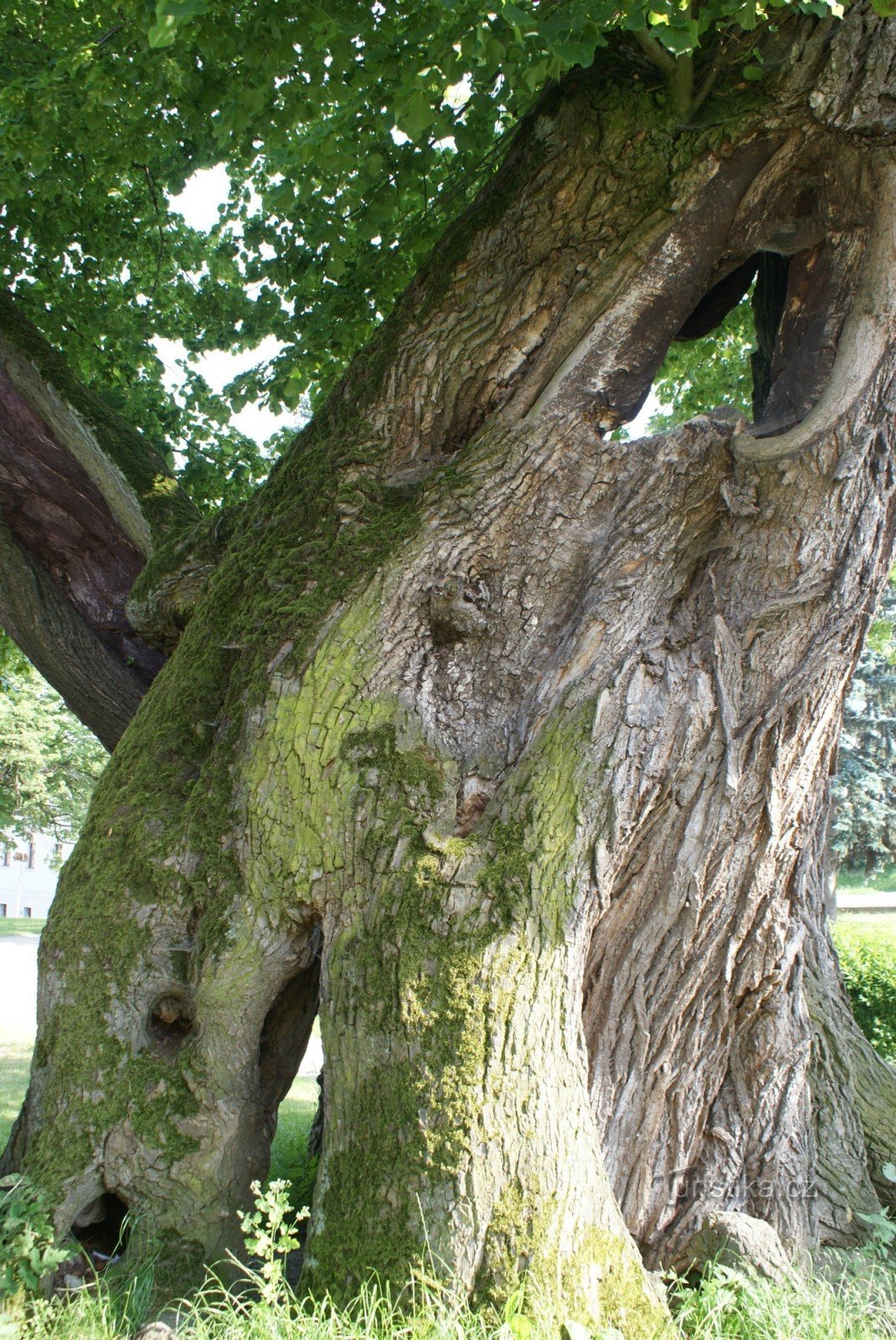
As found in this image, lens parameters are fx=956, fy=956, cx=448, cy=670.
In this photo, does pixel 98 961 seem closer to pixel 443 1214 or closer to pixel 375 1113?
pixel 375 1113

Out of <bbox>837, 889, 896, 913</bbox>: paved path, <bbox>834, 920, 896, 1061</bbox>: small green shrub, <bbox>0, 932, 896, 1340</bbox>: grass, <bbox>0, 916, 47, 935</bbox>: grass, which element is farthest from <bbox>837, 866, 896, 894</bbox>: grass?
<bbox>0, 932, 896, 1340</bbox>: grass

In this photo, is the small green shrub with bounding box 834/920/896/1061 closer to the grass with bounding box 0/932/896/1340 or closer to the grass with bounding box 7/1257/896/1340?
the grass with bounding box 0/932/896/1340

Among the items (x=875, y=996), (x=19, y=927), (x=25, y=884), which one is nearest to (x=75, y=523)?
(x=875, y=996)

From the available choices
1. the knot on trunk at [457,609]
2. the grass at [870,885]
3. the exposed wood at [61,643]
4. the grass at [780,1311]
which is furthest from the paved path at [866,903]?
the knot on trunk at [457,609]

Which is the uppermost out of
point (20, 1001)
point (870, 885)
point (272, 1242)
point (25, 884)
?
point (870, 885)

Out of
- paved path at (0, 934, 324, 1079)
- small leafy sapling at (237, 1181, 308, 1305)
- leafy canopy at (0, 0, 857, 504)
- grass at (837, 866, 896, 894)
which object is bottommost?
Result: paved path at (0, 934, 324, 1079)

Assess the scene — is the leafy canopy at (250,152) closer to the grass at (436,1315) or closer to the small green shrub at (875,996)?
the grass at (436,1315)

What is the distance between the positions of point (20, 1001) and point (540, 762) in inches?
506

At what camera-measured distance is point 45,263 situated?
25.0 feet

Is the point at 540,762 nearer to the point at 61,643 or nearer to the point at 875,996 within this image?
the point at 61,643

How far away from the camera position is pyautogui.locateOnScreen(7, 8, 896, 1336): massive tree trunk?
10.3 ft

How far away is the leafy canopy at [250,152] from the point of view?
153 inches

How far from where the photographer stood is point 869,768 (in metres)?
28.3

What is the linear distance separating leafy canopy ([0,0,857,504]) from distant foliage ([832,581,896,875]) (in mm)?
24213
